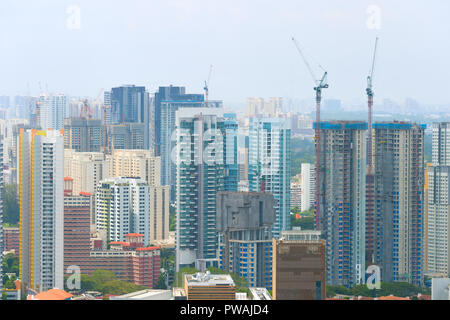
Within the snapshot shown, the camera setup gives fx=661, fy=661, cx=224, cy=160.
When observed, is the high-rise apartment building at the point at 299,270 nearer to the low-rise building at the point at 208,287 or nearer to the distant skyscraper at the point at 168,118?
the low-rise building at the point at 208,287

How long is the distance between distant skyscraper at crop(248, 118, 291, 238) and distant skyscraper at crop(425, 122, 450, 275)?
155 centimetres

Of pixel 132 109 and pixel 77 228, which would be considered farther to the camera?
pixel 132 109

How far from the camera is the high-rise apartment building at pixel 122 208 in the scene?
7.80 metres

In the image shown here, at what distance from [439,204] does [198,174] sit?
2769 mm

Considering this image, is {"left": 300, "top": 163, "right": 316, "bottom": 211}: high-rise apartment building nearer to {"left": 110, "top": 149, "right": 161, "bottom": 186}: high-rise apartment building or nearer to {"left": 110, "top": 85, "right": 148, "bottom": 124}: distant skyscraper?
{"left": 110, "top": 149, "right": 161, "bottom": 186}: high-rise apartment building

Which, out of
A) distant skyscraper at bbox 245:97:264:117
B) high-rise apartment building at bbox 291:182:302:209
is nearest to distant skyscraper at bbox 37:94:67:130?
distant skyscraper at bbox 245:97:264:117

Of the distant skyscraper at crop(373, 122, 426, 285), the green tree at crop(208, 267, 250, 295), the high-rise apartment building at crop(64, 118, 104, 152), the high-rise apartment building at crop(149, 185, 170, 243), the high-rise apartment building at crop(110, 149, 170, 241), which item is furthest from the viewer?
the high-rise apartment building at crop(64, 118, 104, 152)

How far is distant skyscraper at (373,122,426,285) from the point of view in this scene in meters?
6.79

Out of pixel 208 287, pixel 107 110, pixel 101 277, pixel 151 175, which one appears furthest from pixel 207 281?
pixel 107 110

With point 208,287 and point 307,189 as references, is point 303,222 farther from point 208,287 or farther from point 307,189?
point 208,287

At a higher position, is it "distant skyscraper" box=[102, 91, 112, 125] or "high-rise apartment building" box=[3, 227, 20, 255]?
"distant skyscraper" box=[102, 91, 112, 125]

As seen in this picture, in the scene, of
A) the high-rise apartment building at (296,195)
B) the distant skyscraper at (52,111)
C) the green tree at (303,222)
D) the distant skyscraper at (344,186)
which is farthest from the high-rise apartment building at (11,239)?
the distant skyscraper at (344,186)

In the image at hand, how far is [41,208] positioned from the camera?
6.88 m
